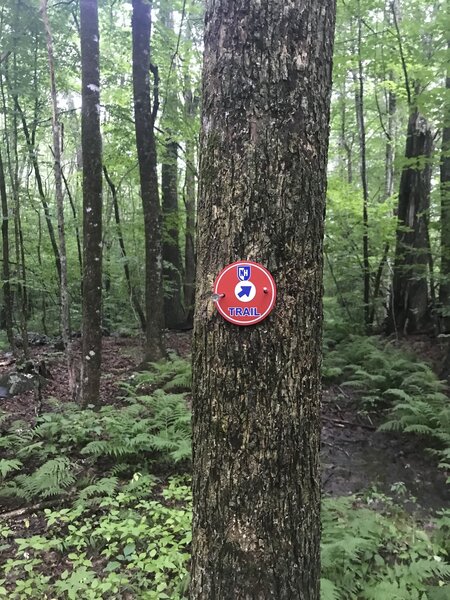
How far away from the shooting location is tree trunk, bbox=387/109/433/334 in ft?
36.4

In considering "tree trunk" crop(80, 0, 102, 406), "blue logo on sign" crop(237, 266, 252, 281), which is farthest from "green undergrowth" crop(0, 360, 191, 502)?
"blue logo on sign" crop(237, 266, 252, 281)

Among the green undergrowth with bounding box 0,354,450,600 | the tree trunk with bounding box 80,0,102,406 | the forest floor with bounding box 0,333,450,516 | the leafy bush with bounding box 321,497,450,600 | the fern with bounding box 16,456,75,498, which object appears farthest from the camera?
the tree trunk with bounding box 80,0,102,406

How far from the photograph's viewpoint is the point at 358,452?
20.8 ft

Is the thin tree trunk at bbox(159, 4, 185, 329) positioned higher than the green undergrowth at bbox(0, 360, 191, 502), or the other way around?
the thin tree trunk at bbox(159, 4, 185, 329)

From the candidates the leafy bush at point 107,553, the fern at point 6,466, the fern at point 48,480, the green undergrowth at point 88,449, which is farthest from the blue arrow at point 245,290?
the fern at point 6,466

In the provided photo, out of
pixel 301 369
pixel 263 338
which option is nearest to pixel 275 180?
pixel 263 338

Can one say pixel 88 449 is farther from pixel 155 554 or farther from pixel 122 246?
pixel 122 246

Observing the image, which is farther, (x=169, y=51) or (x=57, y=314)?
(x=57, y=314)

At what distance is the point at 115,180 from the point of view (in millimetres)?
13688

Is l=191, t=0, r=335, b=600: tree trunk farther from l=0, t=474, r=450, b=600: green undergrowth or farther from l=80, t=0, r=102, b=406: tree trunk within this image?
l=80, t=0, r=102, b=406: tree trunk

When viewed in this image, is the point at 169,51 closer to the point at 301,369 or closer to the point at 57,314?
the point at 57,314

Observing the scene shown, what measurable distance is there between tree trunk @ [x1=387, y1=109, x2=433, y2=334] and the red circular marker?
10.1 meters

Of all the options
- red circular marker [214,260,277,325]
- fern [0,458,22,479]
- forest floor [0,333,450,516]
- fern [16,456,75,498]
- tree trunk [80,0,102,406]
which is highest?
tree trunk [80,0,102,406]

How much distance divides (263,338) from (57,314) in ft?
52.6
